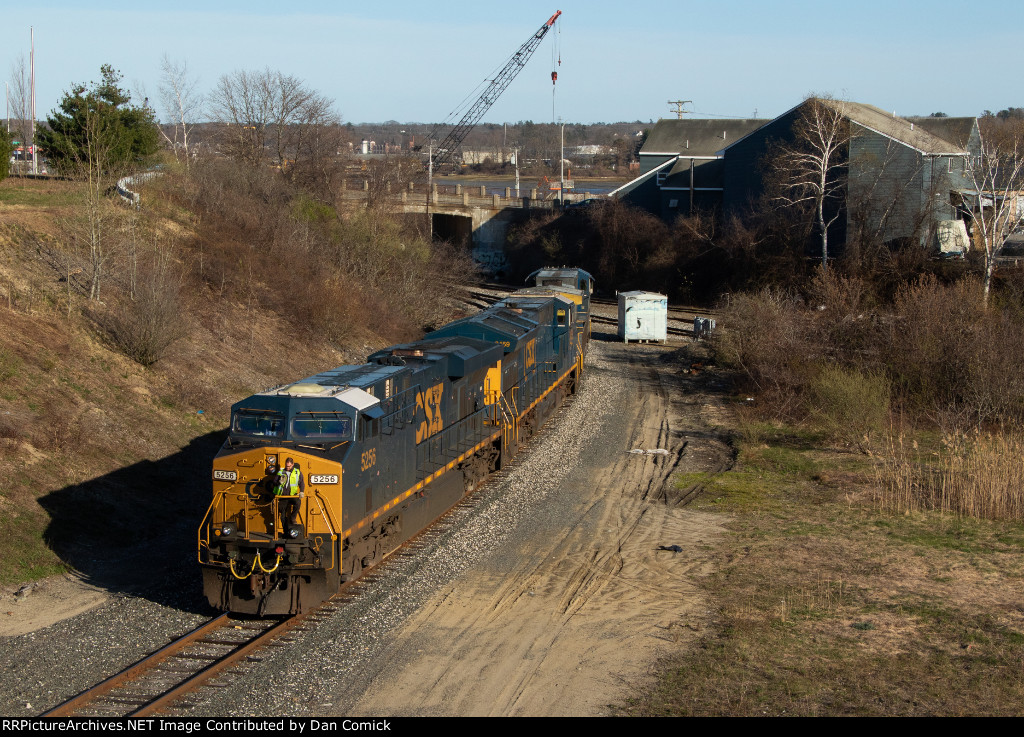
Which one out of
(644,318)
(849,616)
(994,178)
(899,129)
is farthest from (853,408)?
(899,129)

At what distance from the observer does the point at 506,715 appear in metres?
10.3

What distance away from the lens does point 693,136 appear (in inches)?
2943

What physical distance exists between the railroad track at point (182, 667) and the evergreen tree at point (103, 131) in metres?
22.9

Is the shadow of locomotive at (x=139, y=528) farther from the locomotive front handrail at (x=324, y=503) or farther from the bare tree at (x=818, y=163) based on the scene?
the bare tree at (x=818, y=163)

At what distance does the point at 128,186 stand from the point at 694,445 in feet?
82.0

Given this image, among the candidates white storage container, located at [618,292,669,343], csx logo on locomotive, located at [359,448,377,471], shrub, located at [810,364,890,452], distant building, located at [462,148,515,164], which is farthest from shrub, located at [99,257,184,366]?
distant building, located at [462,148,515,164]

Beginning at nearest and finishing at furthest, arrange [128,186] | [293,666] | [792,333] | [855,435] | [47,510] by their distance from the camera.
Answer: [293,666] < [47,510] < [855,435] < [792,333] < [128,186]

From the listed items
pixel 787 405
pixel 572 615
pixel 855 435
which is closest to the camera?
pixel 572 615

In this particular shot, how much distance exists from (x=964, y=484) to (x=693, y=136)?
197 feet

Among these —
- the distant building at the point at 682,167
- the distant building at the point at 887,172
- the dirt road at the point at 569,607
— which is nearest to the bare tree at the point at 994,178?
the distant building at the point at 887,172

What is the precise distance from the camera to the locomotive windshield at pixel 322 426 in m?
13.0

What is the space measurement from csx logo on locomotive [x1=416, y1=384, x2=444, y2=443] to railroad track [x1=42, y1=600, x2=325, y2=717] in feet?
12.7
